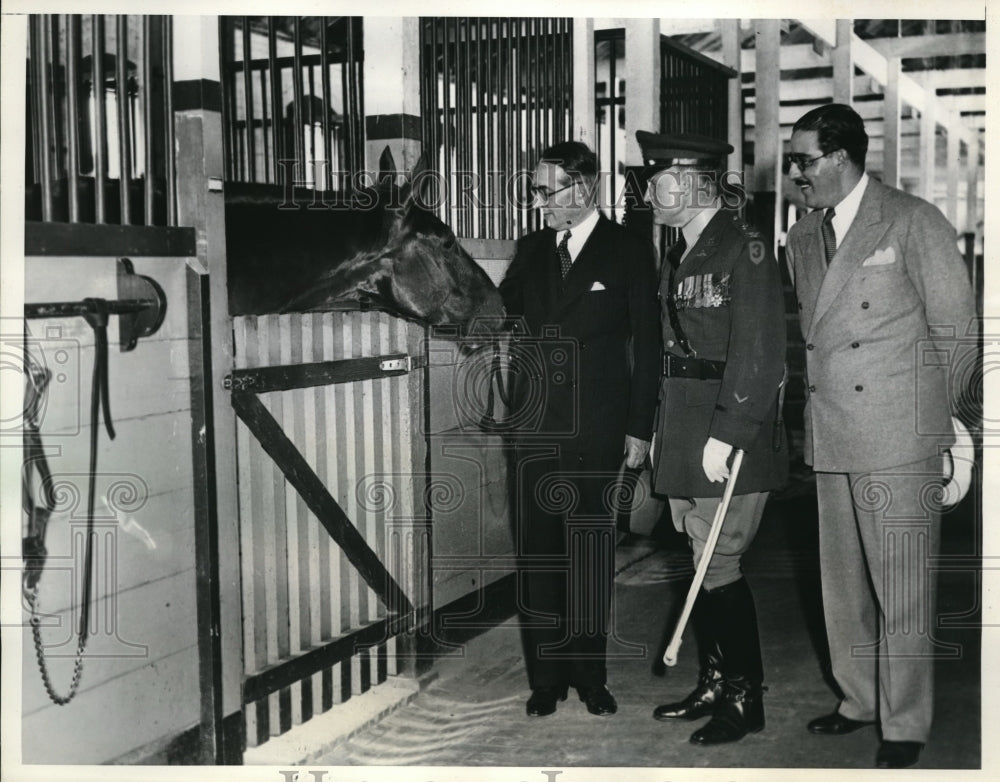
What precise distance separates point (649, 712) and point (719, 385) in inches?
38.2

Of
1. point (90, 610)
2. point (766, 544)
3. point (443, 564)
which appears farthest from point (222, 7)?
point (766, 544)

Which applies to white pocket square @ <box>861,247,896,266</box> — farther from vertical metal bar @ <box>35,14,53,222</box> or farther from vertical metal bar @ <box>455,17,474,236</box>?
vertical metal bar @ <box>35,14,53,222</box>

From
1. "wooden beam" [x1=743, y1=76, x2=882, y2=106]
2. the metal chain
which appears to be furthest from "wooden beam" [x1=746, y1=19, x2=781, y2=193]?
the metal chain

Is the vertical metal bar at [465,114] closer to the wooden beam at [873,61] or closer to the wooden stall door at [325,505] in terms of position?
the wooden stall door at [325,505]

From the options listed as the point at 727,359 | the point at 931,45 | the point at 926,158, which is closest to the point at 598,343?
the point at 727,359

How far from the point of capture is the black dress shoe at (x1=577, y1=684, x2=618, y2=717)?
9.04 feet

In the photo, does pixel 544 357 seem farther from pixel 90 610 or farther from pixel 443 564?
pixel 90 610

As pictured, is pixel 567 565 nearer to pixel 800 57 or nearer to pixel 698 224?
pixel 698 224

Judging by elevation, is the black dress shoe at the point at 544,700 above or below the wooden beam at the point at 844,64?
below

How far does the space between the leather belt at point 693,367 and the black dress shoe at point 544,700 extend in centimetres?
97

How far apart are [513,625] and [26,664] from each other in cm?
179

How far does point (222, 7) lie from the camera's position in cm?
238

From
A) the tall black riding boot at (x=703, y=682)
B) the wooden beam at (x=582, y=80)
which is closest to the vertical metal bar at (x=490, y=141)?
the wooden beam at (x=582, y=80)

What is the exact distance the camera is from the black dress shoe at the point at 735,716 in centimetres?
256
